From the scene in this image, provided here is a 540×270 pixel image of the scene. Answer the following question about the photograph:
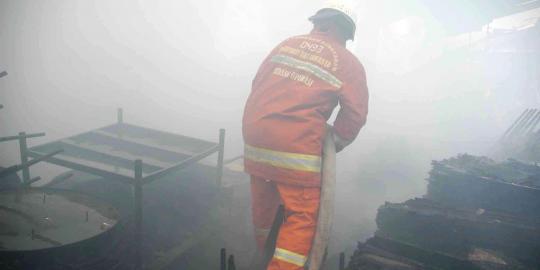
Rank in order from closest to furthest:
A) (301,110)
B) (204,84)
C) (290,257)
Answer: (290,257) → (301,110) → (204,84)

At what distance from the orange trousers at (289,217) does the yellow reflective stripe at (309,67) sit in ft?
2.47

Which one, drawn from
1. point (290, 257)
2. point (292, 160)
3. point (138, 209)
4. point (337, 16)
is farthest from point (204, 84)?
point (290, 257)

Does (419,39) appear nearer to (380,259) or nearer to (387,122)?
(387,122)

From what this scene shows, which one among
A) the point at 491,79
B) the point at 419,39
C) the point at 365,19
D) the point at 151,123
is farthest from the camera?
the point at 419,39

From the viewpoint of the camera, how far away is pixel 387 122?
18172 millimetres

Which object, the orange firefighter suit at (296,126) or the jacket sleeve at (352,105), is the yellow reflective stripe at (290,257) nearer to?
the orange firefighter suit at (296,126)

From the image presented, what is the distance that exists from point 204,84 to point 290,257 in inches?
542

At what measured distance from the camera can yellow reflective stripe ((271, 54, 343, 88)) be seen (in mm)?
2410

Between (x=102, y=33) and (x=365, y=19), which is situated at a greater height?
(x=365, y=19)

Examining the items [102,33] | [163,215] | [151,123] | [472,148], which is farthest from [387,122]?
[163,215]

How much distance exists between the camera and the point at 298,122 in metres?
2.35

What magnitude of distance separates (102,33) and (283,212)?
1212 cm

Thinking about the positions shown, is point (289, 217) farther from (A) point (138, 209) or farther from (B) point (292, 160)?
(A) point (138, 209)

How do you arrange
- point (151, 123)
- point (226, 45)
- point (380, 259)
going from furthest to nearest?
point (226, 45) → point (151, 123) → point (380, 259)
